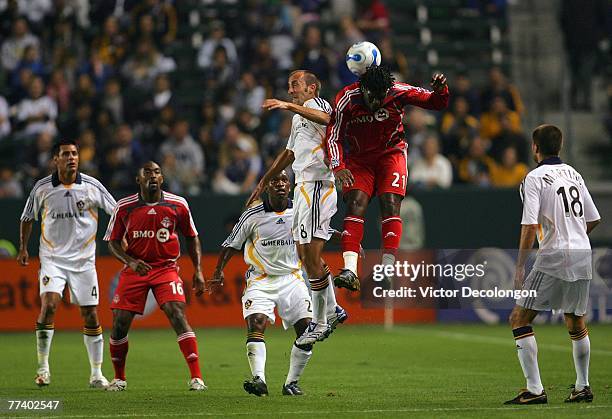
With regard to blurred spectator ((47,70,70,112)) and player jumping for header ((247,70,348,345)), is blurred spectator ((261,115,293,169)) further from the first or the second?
player jumping for header ((247,70,348,345))

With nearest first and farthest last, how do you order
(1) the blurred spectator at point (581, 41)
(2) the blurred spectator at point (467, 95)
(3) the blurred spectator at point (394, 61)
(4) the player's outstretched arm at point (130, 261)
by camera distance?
(4) the player's outstretched arm at point (130, 261) < (3) the blurred spectator at point (394, 61) < (2) the blurred spectator at point (467, 95) < (1) the blurred spectator at point (581, 41)

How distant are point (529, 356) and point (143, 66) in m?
14.9

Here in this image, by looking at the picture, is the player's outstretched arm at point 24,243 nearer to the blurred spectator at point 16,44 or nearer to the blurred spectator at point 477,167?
the blurred spectator at point 16,44

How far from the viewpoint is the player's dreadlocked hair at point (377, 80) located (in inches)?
445

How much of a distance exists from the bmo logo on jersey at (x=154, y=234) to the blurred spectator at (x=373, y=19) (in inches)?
499

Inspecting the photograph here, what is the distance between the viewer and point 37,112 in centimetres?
2298

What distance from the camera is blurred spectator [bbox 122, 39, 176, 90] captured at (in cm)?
2408

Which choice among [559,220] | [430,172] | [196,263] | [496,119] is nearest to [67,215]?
[196,263]

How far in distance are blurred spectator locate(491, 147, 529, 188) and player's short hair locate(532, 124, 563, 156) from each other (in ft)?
40.7

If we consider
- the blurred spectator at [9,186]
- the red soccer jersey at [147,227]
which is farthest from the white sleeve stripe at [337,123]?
the blurred spectator at [9,186]

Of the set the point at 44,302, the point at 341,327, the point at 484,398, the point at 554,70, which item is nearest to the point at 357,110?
the point at 484,398

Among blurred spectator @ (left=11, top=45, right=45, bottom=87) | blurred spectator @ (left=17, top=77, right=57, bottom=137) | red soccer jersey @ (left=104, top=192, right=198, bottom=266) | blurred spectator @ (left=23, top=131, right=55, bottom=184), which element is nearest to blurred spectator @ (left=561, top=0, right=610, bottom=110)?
blurred spectator @ (left=17, top=77, right=57, bottom=137)

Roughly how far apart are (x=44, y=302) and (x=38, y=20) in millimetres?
12359

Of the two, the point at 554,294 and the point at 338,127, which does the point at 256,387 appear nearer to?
the point at 338,127
